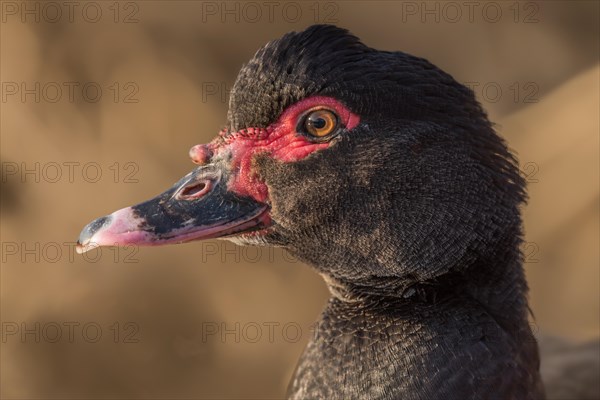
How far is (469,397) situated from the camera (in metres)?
2.62

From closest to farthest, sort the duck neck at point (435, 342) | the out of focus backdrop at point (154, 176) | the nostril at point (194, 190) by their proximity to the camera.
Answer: the duck neck at point (435, 342) → the nostril at point (194, 190) → the out of focus backdrop at point (154, 176)

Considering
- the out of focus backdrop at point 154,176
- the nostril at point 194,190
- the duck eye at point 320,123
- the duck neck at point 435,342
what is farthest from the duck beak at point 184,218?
the out of focus backdrop at point 154,176

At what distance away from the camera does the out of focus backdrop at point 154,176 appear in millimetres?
5195

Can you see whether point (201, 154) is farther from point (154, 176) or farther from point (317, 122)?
point (154, 176)

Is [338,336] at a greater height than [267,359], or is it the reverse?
[338,336]

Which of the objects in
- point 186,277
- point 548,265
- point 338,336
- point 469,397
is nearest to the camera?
point 469,397

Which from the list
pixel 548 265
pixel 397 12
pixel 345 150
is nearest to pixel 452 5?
pixel 397 12

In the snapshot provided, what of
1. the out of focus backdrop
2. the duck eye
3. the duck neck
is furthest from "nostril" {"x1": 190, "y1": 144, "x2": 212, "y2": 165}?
the out of focus backdrop

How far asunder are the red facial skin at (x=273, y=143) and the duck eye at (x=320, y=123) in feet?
0.06

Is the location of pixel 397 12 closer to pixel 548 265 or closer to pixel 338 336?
Result: pixel 548 265

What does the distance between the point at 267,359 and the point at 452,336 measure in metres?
3.14

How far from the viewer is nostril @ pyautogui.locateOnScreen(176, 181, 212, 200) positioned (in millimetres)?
2795

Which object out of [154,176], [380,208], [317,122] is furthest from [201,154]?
[154,176]

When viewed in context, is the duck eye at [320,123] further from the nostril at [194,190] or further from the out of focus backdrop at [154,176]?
the out of focus backdrop at [154,176]
